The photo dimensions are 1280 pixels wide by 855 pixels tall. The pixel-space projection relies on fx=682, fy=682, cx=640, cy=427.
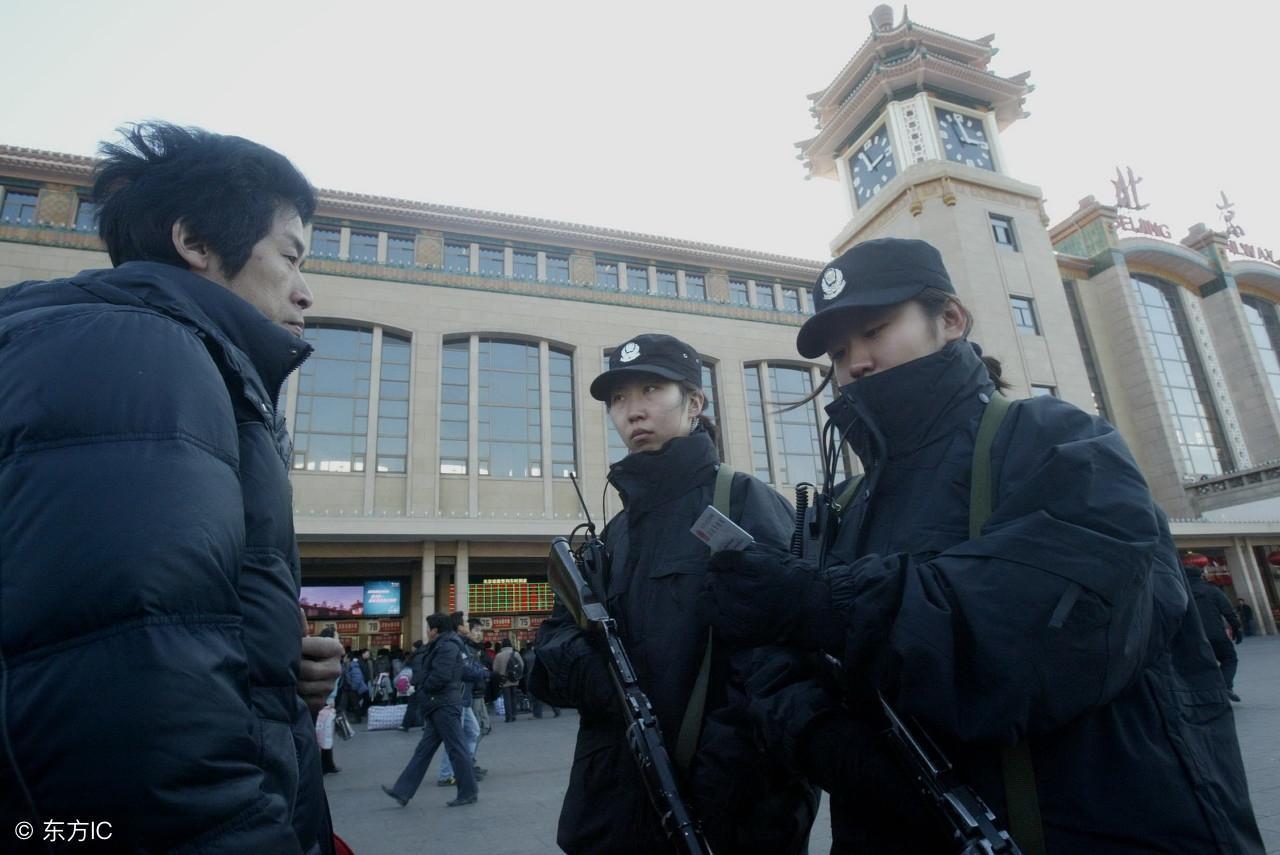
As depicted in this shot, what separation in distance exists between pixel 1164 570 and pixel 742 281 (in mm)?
26195

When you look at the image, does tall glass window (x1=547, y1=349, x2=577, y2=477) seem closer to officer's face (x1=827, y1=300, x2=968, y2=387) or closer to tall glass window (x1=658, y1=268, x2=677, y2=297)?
tall glass window (x1=658, y1=268, x2=677, y2=297)

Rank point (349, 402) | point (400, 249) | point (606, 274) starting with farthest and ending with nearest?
1. point (606, 274)
2. point (400, 249)
3. point (349, 402)

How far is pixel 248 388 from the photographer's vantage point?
51.8 inches

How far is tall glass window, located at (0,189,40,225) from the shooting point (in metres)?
19.5

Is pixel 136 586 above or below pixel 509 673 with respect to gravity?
above

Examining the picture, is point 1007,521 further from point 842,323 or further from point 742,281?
point 742,281

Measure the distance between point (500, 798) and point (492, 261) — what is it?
20.1 meters

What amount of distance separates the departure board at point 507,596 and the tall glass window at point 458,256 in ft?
34.8

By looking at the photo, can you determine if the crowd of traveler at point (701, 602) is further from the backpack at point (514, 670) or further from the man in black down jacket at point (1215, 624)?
the backpack at point (514, 670)

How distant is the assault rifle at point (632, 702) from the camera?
199 centimetres

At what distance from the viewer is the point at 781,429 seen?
24.4m

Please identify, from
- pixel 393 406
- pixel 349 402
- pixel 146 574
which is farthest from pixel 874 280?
pixel 349 402

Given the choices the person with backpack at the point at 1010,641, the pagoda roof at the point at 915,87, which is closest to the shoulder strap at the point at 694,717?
the person with backpack at the point at 1010,641

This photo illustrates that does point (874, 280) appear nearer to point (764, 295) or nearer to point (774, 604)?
point (774, 604)
